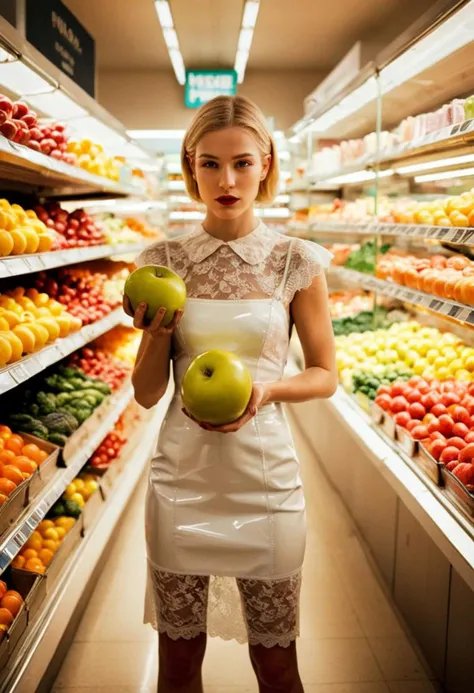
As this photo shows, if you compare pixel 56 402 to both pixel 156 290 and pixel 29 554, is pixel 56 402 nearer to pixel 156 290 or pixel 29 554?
pixel 29 554

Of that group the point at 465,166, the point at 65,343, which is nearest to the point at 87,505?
the point at 65,343

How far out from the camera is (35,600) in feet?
7.35

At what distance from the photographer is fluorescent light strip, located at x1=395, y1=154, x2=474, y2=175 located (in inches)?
135

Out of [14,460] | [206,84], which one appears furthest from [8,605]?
[206,84]

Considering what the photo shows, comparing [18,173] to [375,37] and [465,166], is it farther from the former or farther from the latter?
[375,37]

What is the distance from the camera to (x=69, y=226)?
12.7ft

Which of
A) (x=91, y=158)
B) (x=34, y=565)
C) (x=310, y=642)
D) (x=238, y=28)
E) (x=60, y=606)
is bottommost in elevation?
(x=310, y=642)

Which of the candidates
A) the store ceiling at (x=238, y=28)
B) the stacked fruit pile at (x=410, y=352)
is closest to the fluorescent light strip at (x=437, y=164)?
the stacked fruit pile at (x=410, y=352)

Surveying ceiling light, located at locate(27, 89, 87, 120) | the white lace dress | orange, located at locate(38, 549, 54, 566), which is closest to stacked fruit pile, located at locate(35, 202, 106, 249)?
ceiling light, located at locate(27, 89, 87, 120)

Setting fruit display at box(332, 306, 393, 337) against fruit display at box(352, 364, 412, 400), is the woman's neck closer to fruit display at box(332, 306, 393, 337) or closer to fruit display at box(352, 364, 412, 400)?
fruit display at box(352, 364, 412, 400)

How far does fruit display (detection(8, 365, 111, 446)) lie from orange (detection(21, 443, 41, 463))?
18cm

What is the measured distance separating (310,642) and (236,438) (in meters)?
1.46

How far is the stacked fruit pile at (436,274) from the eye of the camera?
2895 millimetres

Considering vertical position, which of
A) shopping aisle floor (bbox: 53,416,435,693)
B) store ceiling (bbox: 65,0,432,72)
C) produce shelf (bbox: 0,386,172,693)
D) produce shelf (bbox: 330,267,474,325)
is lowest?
shopping aisle floor (bbox: 53,416,435,693)
